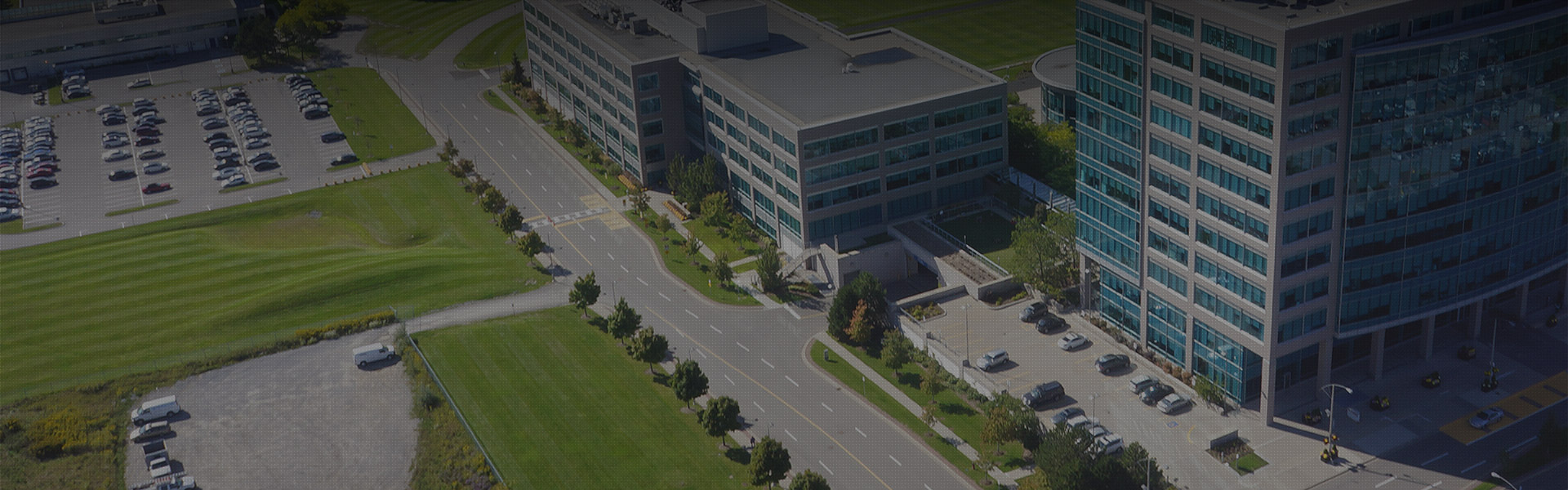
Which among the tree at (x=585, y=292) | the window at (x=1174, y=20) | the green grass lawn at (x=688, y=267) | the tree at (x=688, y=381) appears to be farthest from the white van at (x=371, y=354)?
the window at (x=1174, y=20)

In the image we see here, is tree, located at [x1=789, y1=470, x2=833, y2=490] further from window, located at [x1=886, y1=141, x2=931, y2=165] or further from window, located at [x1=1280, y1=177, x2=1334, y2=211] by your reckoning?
window, located at [x1=886, y1=141, x2=931, y2=165]

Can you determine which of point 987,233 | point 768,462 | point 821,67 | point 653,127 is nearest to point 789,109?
point 821,67

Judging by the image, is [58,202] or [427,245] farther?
[58,202]

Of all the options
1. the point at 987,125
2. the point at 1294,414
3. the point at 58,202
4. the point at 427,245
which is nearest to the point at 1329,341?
the point at 1294,414

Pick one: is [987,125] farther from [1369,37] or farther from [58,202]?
[58,202]

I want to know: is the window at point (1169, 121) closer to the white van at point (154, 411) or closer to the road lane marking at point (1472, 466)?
the road lane marking at point (1472, 466)

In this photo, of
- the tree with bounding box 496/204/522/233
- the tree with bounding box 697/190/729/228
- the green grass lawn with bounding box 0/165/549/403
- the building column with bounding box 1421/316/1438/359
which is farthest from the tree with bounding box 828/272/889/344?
the building column with bounding box 1421/316/1438/359

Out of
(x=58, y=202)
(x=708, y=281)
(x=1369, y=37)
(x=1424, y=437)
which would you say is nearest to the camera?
(x=1369, y=37)

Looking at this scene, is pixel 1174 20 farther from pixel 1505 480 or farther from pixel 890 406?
pixel 1505 480
